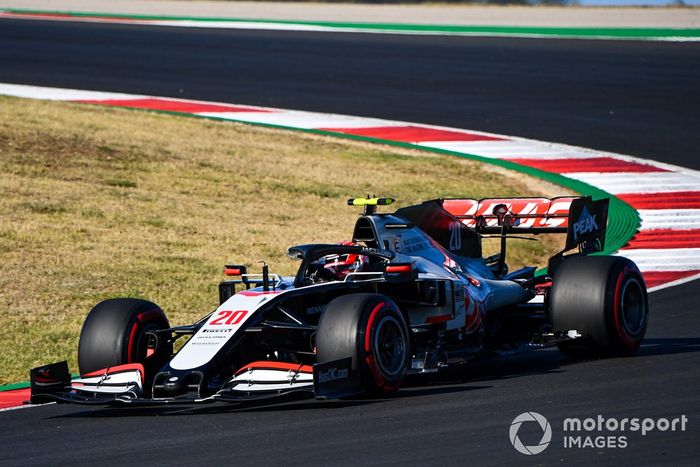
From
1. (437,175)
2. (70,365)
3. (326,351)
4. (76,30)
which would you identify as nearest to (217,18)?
(76,30)

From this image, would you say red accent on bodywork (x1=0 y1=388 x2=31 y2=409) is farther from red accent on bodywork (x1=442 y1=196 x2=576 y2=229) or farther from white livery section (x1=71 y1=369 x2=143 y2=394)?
red accent on bodywork (x1=442 y1=196 x2=576 y2=229)

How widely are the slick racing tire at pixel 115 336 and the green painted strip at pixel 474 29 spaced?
85.2 ft

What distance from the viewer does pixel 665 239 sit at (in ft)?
48.1

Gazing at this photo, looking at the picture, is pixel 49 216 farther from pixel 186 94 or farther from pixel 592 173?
pixel 186 94

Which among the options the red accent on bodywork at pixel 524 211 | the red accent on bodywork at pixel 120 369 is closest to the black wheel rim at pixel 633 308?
the red accent on bodywork at pixel 524 211

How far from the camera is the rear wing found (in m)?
10.7

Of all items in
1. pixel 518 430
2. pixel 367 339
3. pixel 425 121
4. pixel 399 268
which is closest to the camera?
pixel 518 430

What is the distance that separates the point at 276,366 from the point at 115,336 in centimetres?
130

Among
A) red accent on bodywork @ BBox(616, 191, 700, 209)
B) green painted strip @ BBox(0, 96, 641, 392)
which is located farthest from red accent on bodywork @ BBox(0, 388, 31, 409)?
red accent on bodywork @ BBox(616, 191, 700, 209)

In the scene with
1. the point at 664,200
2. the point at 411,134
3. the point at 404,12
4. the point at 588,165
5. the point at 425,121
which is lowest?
the point at 664,200

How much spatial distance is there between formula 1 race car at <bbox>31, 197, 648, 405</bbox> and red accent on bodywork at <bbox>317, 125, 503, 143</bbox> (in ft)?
33.6

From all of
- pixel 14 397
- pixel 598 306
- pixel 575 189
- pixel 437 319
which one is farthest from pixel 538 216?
pixel 575 189

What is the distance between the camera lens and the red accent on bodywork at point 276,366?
8.14 meters

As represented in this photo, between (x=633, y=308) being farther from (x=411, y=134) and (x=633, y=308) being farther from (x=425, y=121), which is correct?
(x=425, y=121)
